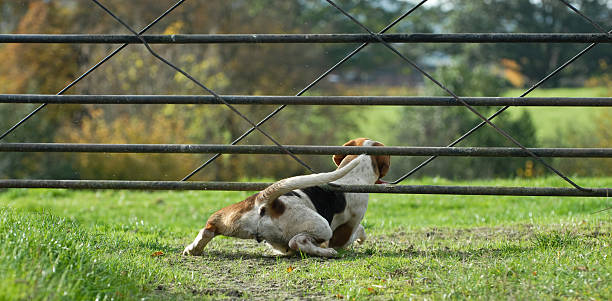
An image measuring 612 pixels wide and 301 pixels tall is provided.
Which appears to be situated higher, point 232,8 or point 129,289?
point 232,8

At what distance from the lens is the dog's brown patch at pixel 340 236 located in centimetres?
538

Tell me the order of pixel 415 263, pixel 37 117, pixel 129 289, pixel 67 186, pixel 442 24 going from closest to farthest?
pixel 129 289
pixel 415 263
pixel 67 186
pixel 37 117
pixel 442 24

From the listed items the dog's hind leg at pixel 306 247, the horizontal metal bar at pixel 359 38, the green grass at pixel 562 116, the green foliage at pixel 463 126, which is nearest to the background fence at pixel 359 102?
the horizontal metal bar at pixel 359 38

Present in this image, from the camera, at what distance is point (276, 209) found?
16.5 feet

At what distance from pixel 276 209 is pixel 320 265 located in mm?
674

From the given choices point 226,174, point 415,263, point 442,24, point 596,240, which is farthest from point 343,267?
point 442,24

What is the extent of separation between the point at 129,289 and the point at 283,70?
783 inches

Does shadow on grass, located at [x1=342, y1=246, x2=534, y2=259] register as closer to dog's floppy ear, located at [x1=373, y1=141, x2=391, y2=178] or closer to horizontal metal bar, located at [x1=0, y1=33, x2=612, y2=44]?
dog's floppy ear, located at [x1=373, y1=141, x2=391, y2=178]

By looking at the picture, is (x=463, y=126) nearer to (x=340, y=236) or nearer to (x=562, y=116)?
(x=562, y=116)

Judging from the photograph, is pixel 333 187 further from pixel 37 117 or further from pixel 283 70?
pixel 283 70

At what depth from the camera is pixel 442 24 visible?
2778 centimetres

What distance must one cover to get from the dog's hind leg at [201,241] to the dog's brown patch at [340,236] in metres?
1.00

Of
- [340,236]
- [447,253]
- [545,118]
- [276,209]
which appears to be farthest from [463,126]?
[276,209]

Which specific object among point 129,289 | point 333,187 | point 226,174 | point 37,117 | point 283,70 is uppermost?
point 283,70
